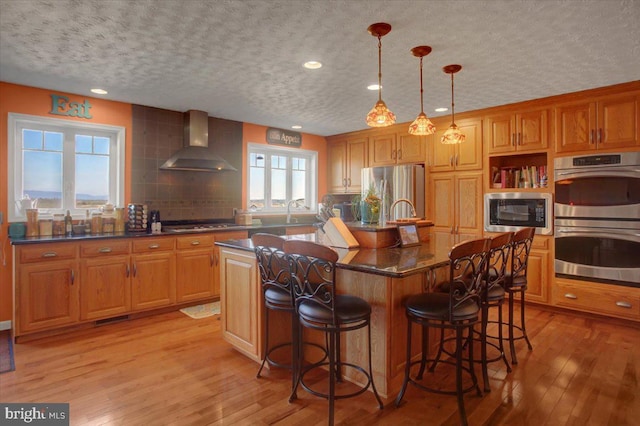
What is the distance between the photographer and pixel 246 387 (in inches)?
95.0

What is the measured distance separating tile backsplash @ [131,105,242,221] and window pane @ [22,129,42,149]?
2.90ft

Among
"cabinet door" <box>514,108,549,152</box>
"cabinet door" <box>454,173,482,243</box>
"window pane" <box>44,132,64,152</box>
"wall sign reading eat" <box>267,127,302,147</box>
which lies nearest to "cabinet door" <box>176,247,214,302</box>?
"window pane" <box>44,132,64,152</box>

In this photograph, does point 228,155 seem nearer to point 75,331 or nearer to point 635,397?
point 75,331

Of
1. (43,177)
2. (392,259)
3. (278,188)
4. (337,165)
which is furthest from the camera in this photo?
(337,165)

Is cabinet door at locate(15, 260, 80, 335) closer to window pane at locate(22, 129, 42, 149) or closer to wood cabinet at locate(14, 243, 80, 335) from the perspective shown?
wood cabinet at locate(14, 243, 80, 335)

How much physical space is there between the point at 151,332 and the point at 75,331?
0.74m

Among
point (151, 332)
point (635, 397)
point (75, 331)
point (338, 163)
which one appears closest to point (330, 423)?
point (635, 397)

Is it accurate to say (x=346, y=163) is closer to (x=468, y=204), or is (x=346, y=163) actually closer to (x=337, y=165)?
Result: (x=337, y=165)

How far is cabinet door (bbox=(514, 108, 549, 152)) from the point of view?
409 centimetres

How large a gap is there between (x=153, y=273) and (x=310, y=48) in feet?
9.20

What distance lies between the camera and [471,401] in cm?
223

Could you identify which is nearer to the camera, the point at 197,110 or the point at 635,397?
the point at 635,397

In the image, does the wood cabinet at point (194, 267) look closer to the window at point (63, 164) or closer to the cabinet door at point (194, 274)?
the cabinet door at point (194, 274)

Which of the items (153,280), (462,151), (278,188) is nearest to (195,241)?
(153,280)
